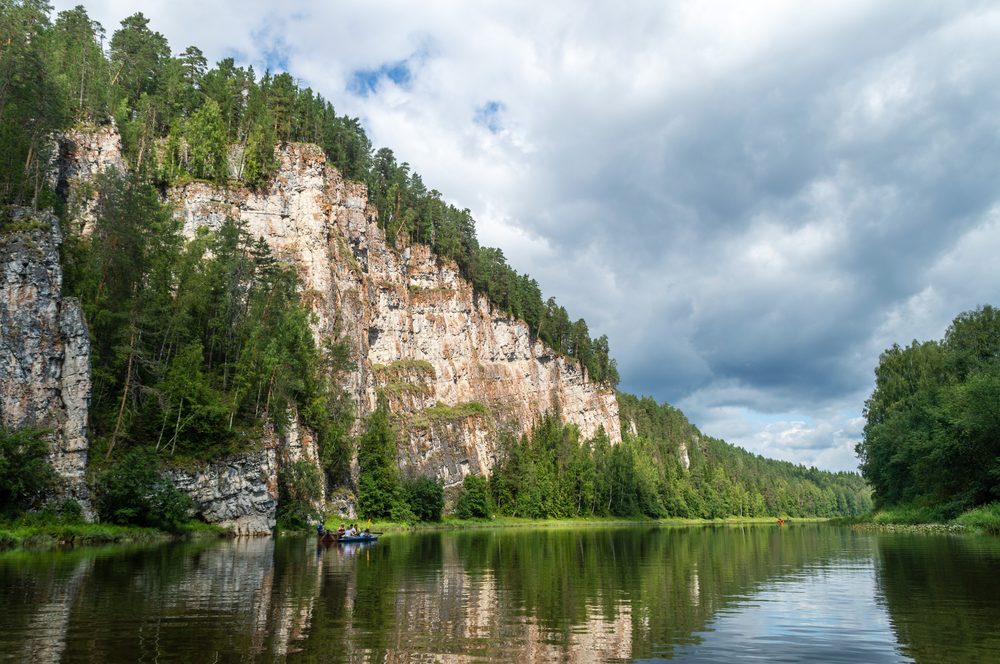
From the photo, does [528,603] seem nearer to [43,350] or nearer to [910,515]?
[43,350]

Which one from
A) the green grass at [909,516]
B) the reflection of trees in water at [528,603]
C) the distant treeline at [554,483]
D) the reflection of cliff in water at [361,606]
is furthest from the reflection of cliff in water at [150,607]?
the distant treeline at [554,483]

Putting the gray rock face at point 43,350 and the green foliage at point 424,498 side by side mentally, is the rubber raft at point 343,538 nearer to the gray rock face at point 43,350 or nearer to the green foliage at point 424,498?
the gray rock face at point 43,350

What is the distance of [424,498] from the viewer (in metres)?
94.4

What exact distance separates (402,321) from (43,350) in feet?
251

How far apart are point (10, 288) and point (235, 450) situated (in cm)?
2124

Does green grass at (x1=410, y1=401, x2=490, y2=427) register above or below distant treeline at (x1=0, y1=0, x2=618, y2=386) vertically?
below

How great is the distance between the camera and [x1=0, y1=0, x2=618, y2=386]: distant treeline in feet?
Result: 181

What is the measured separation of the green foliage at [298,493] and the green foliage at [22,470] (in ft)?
88.7

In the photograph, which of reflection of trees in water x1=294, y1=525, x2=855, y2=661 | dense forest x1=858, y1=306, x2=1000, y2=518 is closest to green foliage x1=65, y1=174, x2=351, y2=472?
reflection of trees in water x1=294, y1=525, x2=855, y2=661

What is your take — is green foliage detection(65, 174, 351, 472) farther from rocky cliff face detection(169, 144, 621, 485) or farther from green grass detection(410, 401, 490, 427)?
green grass detection(410, 401, 490, 427)

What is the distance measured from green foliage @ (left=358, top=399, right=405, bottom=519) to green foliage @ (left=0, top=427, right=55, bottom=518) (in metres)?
47.2

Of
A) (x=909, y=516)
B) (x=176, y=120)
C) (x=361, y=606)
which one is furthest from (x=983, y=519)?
(x=176, y=120)

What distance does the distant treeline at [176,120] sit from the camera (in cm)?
5503

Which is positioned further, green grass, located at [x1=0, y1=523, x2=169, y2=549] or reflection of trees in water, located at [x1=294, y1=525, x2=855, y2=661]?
green grass, located at [x1=0, y1=523, x2=169, y2=549]
